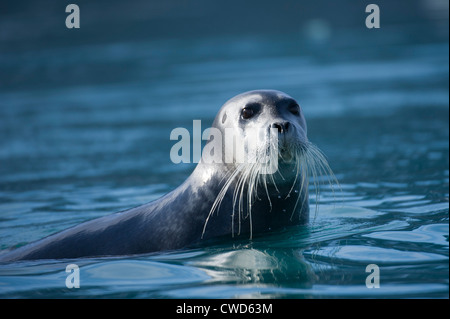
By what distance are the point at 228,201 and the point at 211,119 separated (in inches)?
274

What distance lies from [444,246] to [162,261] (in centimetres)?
204

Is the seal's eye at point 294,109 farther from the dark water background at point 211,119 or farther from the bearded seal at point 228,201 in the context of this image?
the dark water background at point 211,119

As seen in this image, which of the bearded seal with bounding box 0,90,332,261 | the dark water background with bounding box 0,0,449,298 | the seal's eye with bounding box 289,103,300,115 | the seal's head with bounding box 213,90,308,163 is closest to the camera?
the dark water background with bounding box 0,0,449,298

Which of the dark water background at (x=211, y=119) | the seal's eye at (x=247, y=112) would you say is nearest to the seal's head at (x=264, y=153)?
the seal's eye at (x=247, y=112)

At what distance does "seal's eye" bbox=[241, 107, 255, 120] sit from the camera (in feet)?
18.8

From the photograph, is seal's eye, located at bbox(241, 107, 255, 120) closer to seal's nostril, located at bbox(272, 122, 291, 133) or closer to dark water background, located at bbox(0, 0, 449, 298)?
seal's nostril, located at bbox(272, 122, 291, 133)

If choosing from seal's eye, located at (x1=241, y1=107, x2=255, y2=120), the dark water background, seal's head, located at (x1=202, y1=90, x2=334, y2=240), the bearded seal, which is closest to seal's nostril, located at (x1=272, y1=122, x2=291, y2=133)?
seal's head, located at (x1=202, y1=90, x2=334, y2=240)

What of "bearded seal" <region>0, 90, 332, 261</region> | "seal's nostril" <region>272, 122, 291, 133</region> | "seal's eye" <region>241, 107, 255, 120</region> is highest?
"seal's eye" <region>241, 107, 255, 120</region>

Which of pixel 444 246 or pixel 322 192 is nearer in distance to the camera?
pixel 444 246

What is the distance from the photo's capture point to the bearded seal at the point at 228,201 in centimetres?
564

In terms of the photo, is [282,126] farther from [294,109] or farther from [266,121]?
[294,109]

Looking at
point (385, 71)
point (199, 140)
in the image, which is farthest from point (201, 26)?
point (199, 140)

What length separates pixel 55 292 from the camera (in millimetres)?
5180

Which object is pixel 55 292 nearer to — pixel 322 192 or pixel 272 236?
pixel 272 236
